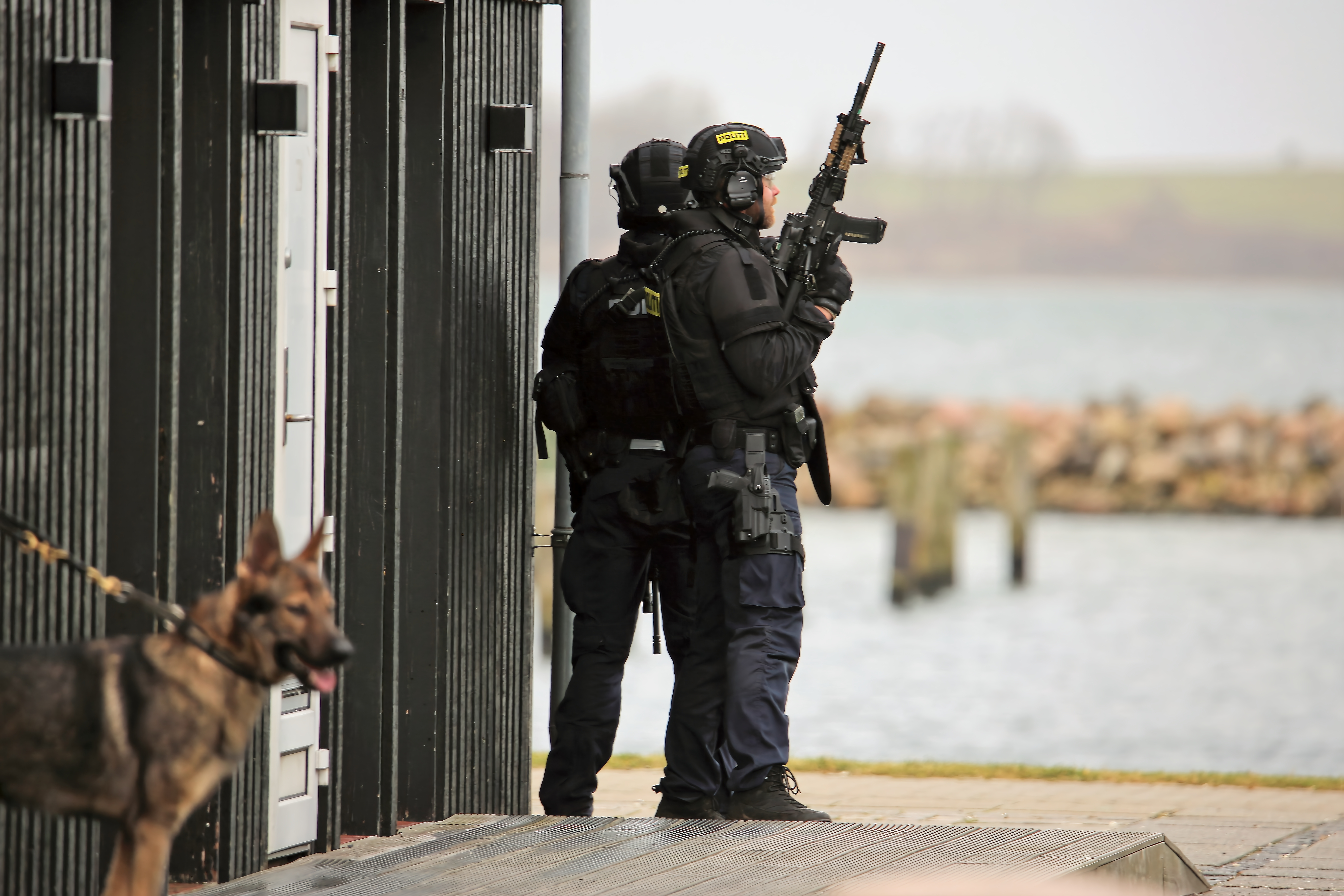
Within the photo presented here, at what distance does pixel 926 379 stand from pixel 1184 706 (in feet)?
171

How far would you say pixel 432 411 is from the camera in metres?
5.85

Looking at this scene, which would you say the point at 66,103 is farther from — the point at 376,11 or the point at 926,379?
the point at 926,379

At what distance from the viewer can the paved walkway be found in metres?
5.86

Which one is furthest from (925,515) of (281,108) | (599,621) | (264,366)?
(281,108)

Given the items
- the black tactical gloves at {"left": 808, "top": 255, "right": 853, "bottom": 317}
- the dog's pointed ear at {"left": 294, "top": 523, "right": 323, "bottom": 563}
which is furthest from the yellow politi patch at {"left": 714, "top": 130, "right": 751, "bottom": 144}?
the dog's pointed ear at {"left": 294, "top": 523, "right": 323, "bottom": 563}

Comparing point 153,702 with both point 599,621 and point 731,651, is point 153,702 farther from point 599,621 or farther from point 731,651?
point 599,621

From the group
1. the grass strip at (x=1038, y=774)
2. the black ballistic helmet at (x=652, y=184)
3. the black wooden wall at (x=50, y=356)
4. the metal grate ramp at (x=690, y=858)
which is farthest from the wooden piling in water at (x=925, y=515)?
the black wooden wall at (x=50, y=356)

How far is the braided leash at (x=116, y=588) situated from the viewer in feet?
11.3

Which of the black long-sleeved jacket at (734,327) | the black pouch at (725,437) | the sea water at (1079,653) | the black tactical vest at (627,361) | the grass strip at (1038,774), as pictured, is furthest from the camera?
the sea water at (1079,653)

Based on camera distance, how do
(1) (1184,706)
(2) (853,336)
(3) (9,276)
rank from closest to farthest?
1. (3) (9,276)
2. (1) (1184,706)
3. (2) (853,336)

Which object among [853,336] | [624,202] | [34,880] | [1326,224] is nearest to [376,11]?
[624,202]

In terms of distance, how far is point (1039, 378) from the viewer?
254ft

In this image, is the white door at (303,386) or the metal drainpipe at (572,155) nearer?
the white door at (303,386)

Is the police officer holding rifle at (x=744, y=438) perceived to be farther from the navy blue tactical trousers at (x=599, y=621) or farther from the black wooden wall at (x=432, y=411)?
the black wooden wall at (x=432, y=411)
